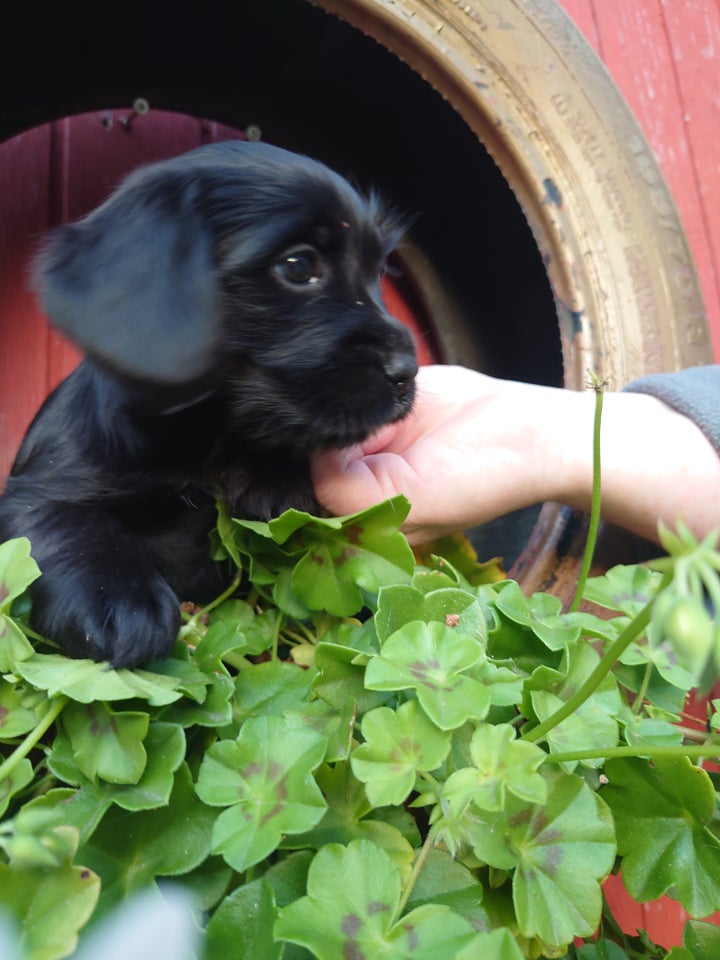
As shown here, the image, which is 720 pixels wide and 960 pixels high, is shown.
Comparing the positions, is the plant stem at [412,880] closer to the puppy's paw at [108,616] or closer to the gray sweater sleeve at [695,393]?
the puppy's paw at [108,616]

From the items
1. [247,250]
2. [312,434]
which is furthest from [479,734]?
[247,250]

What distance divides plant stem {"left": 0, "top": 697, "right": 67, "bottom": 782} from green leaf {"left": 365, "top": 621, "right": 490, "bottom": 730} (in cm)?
21

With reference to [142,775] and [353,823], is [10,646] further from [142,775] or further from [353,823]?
[353,823]

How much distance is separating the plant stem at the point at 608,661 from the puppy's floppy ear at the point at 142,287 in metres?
0.53

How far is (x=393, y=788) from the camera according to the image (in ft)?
1.29

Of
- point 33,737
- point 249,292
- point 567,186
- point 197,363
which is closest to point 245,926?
point 33,737

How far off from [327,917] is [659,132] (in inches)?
80.4

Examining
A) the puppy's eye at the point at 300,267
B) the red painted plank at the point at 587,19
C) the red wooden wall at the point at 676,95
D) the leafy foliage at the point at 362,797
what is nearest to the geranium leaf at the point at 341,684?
the leafy foliage at the point at 362,797

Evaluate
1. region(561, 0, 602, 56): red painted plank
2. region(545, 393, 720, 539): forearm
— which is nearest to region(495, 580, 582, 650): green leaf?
region(545, 393, 720, 539): forearm

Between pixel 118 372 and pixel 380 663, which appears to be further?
pixel 118 372

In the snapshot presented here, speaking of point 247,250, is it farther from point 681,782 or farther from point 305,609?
point 681,782

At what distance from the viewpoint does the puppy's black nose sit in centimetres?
88

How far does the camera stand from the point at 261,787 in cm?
44

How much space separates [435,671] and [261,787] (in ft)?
0.42
